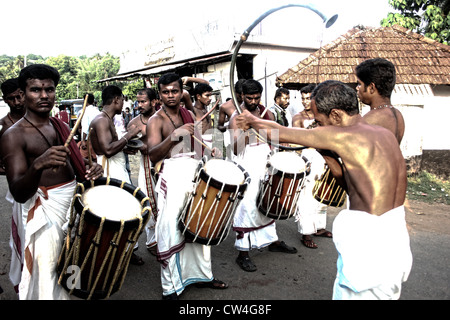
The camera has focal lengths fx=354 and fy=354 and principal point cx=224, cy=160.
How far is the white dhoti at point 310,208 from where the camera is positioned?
484 centimetres

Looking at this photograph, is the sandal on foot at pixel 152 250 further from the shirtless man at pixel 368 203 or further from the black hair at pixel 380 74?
the black hair at pixel 380 74

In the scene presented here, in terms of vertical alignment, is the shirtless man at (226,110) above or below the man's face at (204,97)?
below

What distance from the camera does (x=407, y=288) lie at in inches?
142

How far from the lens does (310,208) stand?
4973mm

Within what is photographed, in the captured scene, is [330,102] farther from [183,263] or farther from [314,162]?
[314,162]

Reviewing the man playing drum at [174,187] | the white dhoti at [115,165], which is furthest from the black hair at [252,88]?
the white dhoti at [115,165]

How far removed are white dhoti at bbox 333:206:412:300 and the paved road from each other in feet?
4.23

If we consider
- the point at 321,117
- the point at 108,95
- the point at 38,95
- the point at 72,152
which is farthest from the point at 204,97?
the point at 321,117

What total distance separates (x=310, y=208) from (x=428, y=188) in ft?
14.2

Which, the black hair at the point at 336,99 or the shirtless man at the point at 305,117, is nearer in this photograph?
the black hair at the point at 336,99

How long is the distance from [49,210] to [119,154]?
2.34m

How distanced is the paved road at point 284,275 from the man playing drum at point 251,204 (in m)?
0.17

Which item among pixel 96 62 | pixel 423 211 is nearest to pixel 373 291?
pixel 423 211

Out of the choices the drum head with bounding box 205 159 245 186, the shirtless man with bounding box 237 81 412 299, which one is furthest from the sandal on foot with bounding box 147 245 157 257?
the shirtless man with bounding box 237 81 412 299
